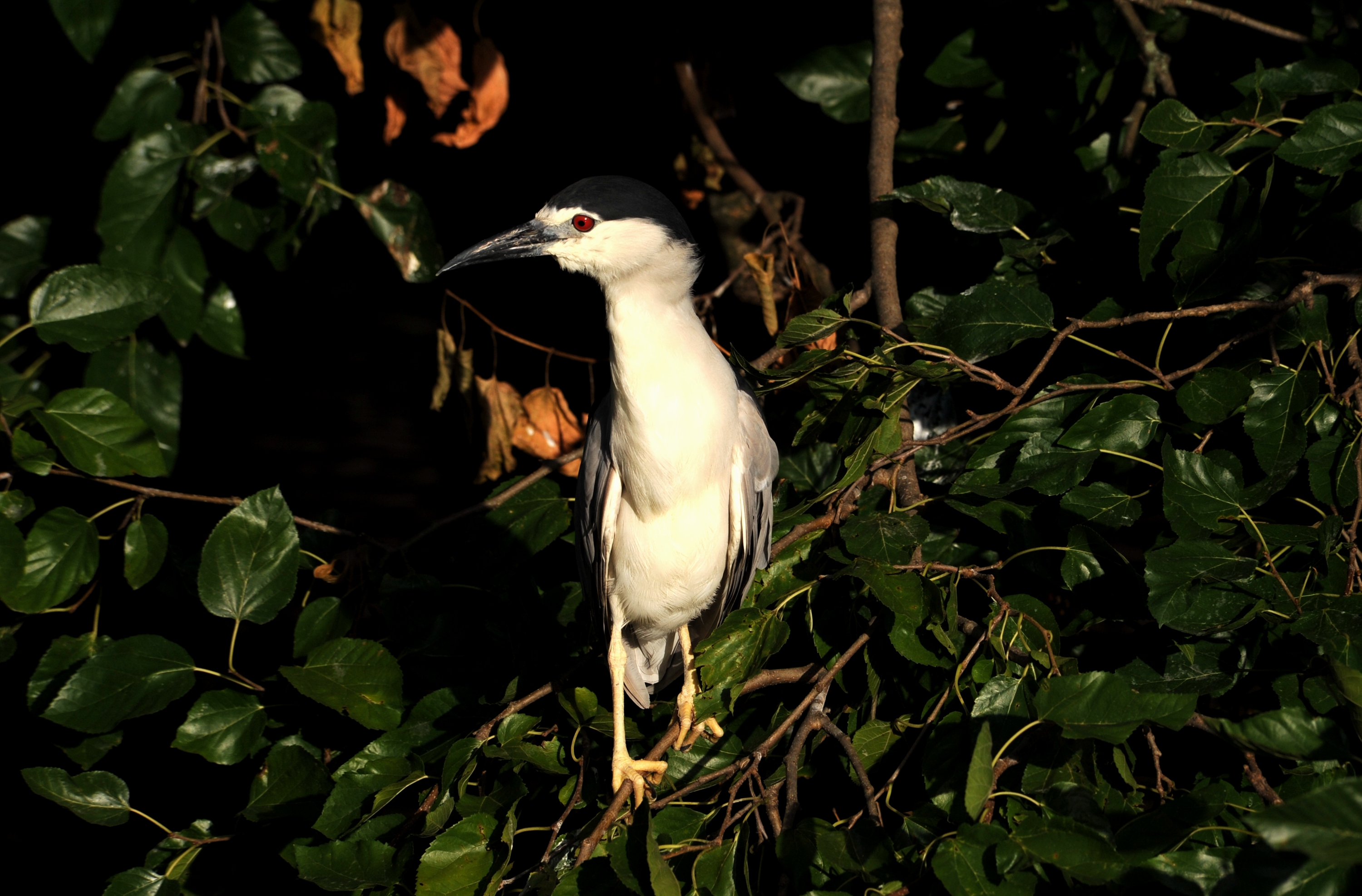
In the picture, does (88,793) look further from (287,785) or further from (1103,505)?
(1103,505)

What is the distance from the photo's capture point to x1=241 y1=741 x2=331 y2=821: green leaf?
1.56 metres

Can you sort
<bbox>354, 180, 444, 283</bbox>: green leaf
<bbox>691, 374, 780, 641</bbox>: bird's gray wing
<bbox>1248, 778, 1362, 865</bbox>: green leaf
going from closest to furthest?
<bbox>1248, 778, 1362, 865</bbox>: green leaf
<bbox>691, 374, 780, 641</bbox>: bird's gray wing
<bbox>354, 180, 444, 283</bbox>: green leaf

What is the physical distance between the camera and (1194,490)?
134cm

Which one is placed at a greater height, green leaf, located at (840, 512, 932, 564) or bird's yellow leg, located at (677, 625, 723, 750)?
green leaf, located at (840, 512, 932, 564)

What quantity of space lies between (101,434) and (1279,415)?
2050 millimetres

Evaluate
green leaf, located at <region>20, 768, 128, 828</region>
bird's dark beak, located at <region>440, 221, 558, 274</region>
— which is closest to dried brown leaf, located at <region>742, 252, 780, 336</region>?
bird's dark beak, located at <region>440, 221, 558, 274</region>

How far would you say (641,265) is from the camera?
1.88 meters

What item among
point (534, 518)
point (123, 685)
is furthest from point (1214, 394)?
point (123, 685)

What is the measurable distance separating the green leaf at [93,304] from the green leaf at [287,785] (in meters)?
0.92

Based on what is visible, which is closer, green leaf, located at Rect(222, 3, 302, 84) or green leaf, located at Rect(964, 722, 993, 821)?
green leaf, located at Rect(964, 722, 993, 821)

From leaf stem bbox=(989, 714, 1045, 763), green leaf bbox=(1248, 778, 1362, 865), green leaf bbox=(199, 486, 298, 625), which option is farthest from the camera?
green leaf bbox=(199, 486, 298, 625)

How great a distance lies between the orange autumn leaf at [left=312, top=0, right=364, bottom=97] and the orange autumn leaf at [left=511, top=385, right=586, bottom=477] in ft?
3.01

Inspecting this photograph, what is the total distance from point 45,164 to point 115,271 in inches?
60.2

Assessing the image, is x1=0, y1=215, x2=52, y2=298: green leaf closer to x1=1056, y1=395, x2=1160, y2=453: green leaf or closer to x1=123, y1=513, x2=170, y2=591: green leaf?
x1=123, y1=513, x2=170, y2=591: green leaf
